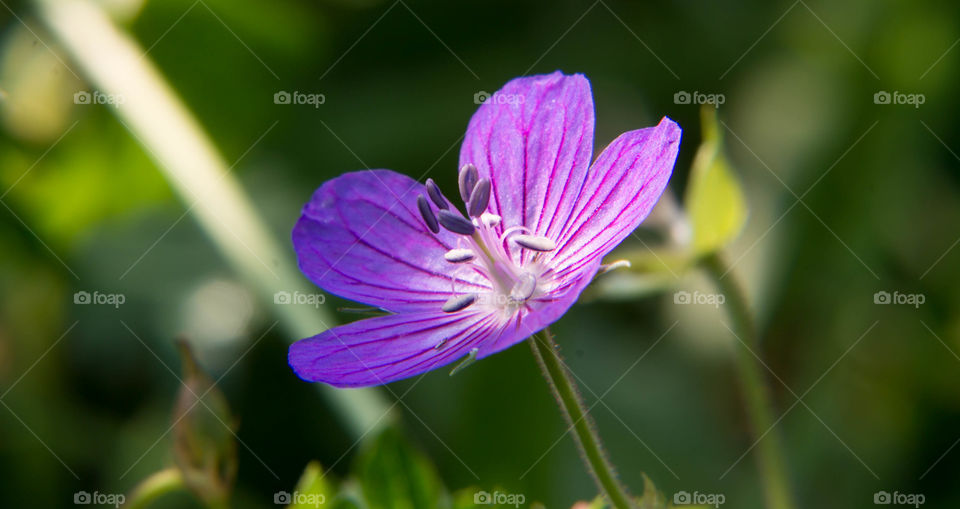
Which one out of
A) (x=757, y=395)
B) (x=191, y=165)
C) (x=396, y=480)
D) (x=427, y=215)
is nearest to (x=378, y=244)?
(x=427, y=215)

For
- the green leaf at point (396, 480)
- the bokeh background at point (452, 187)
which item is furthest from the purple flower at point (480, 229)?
the bokeh background at point (452, 187)

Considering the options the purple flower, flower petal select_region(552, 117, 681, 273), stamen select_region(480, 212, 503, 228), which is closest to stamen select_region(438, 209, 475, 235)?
the purple flower

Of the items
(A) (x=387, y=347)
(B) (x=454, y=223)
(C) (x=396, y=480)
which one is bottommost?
(C) (x=396, y=480)

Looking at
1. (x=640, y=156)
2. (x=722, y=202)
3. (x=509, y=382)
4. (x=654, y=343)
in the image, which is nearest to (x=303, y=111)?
(x=509, y=382)

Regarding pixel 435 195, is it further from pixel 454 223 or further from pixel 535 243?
pixel 535 243

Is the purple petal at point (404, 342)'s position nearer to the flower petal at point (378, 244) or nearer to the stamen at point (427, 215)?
the flower petal at point (378, 244)

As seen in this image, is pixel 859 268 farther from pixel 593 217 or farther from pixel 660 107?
pixel 593 217
